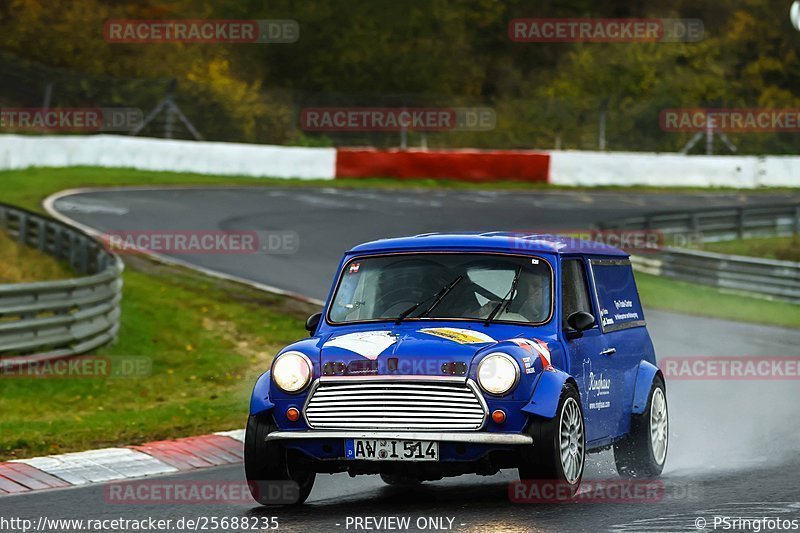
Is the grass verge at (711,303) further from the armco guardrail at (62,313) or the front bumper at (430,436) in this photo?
the front bumper at (430,436)

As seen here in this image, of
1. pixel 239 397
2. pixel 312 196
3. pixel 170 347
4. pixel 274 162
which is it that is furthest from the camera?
pixel 274 162

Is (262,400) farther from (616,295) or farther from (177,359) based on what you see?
(177,359)

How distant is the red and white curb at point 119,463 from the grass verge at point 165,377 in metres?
0.46

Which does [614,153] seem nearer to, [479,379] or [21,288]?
[21,288]

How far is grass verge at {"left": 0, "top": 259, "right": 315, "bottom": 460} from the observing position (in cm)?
1166

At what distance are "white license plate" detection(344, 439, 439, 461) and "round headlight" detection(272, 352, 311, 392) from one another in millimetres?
496

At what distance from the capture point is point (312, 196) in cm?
3388

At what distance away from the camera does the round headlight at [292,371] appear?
8.07 meters

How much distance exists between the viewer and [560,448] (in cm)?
776

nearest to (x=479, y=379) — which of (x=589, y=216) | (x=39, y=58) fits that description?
(x=589, y=216)

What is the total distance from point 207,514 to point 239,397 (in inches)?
253

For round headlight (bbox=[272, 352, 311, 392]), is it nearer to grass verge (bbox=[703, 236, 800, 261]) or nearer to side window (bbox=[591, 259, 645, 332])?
side window (bbox=[591, 259, 645, 332])
